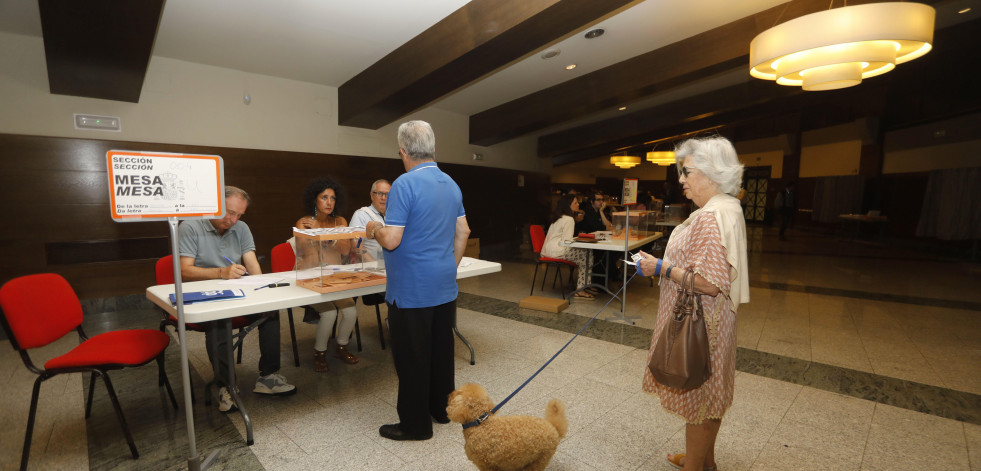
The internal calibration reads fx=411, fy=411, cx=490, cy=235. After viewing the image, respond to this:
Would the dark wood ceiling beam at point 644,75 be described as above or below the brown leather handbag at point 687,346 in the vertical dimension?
above

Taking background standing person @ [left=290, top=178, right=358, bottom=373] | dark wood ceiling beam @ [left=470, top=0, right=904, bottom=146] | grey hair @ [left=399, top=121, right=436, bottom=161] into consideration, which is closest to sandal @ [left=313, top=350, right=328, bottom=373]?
background standing person @ [left=290, top=178, right=358, bottom=373]

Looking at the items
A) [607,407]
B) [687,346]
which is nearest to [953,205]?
[607,407]

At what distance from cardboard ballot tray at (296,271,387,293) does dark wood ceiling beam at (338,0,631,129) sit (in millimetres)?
2372

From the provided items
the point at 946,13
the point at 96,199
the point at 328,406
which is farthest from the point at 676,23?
the point at 96,199

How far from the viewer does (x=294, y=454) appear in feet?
6.79

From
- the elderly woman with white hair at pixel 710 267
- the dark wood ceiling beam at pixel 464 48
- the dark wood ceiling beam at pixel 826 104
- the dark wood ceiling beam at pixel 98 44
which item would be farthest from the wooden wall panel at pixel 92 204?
the dark wood ceiling beam at pixel 826 104

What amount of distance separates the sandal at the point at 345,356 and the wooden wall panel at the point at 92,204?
4.34 feet

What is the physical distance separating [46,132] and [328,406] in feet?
14.1

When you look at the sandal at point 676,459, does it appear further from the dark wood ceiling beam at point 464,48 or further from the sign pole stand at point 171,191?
the dark wood ceiling beam at point 464,48

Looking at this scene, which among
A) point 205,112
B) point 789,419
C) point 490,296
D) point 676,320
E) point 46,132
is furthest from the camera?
point 490,296

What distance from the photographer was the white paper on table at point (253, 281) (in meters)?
2.46

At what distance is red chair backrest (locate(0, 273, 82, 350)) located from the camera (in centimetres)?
185

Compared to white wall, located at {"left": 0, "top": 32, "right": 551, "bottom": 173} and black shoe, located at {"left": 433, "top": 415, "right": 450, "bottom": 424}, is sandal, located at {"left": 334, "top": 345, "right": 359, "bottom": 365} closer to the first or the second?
black shoe, located at {"left": 433, "top": 415, "right": 450, "bottom": 424}

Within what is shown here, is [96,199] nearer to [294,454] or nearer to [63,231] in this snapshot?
[63,231]
